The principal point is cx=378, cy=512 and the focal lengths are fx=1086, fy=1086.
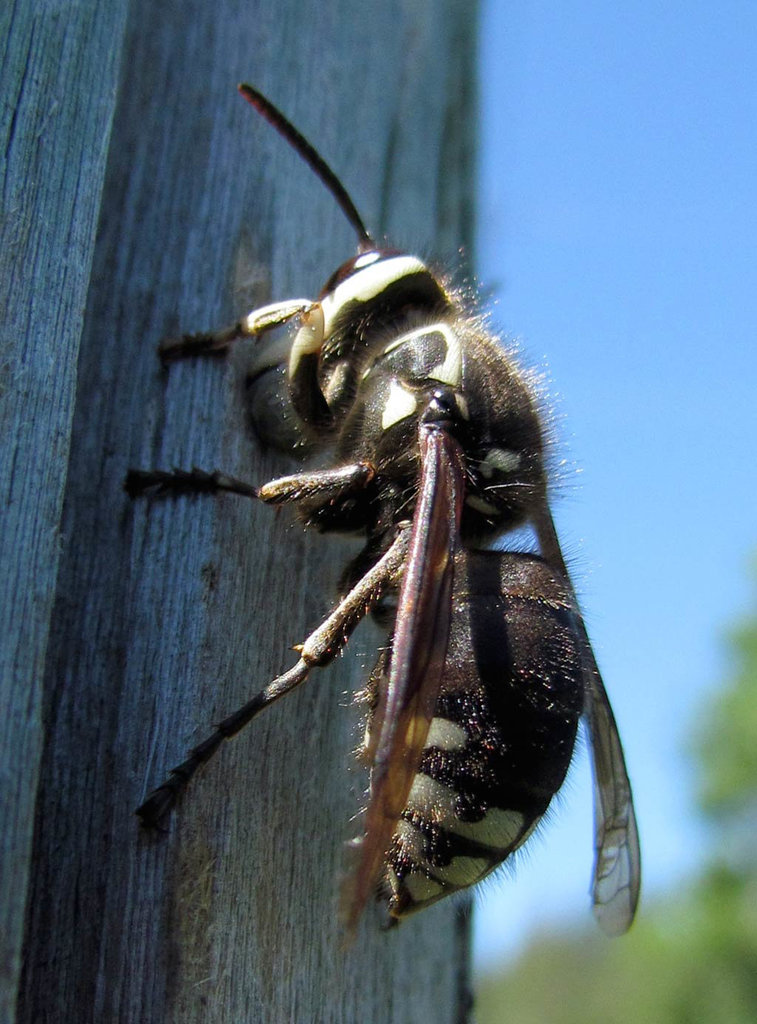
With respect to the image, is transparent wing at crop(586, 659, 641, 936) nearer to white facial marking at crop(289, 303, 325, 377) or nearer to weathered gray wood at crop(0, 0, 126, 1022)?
white facial marking at crop(289, 303, 325, 377)

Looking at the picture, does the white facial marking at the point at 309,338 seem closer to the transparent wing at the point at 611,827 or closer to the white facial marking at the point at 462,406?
the white facial marking at the point at 462,406

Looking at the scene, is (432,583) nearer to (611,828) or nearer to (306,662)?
(306,662)

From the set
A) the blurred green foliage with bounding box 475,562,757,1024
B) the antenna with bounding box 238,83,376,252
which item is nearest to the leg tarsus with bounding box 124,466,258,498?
the antenna with bounding box 238,83,376,252

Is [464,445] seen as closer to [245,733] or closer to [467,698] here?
[467,698]

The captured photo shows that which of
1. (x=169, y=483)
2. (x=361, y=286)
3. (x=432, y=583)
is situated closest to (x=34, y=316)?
(x=169, y=483)

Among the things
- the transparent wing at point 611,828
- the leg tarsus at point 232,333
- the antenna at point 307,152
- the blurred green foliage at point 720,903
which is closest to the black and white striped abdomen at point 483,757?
the transparent wing at point 611,828

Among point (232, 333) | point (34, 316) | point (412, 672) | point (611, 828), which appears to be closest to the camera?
point (34, 316)
